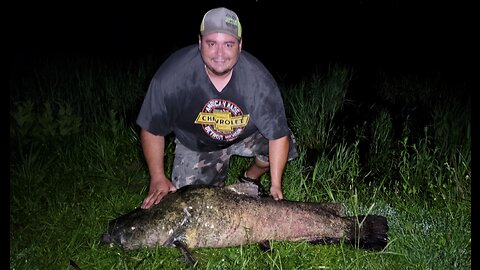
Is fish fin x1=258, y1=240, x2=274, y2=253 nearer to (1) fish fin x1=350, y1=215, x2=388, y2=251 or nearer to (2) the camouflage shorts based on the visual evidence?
(1) fish fin x1=350, y1=215, x2=388, y2=251

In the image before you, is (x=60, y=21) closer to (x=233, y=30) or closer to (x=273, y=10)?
(x=273, y=10)

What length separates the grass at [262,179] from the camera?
3457 mm

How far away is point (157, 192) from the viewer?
12.0 feet

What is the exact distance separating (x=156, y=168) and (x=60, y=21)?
11.1 meters

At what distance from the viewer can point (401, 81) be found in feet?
24.5

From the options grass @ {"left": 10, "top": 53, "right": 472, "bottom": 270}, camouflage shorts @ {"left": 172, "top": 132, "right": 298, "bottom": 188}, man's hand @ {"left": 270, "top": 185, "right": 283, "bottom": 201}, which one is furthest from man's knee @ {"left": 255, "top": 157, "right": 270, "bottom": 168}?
man's hand @ {"left": 270, "top": 185, "right": 283, "bottom": 201}

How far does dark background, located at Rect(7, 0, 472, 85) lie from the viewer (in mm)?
9180

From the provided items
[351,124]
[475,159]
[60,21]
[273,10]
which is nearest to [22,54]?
[60,21]

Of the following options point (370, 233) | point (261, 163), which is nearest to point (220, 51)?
point (261, 163)

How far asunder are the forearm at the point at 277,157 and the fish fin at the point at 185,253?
858mm

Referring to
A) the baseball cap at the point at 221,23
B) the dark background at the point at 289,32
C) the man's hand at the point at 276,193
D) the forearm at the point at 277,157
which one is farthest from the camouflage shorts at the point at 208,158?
the dark background at the point at 289,32

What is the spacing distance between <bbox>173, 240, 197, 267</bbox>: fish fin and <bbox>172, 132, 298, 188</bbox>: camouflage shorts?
99 centimetres

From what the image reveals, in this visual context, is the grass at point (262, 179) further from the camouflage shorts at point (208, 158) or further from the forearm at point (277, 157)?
the forearm at point (277, 157)

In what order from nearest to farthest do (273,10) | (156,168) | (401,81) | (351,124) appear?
1. (156,168)
2. (351,124)
3. (401,81)
4. (273,10)
